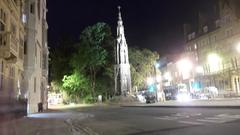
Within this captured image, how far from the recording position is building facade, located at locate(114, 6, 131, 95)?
62094 mm

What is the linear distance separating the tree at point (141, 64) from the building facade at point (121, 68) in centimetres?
368

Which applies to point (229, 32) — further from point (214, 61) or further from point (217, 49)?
point (214, 61)

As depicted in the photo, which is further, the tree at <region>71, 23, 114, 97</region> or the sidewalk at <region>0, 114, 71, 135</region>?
the tree at <region>71, 23, 114, 97</region>

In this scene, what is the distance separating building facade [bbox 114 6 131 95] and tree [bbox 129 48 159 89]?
12.1 ft

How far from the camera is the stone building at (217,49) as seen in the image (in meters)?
56.0

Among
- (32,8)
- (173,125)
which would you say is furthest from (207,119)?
(32,8)

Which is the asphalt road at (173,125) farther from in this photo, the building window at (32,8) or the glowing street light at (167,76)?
the glowing street light at (167,76)

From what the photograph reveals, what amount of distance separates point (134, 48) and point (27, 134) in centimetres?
5846

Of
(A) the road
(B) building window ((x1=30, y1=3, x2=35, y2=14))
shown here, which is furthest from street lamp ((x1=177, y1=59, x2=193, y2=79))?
(A) the road

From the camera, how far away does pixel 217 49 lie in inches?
2463

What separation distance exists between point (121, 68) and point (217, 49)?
20.2 m

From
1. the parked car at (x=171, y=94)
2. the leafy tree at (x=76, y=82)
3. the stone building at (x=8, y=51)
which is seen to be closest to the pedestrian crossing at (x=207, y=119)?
the stone building at (x=8, y=51)

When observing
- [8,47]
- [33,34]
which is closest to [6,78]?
[8,47]

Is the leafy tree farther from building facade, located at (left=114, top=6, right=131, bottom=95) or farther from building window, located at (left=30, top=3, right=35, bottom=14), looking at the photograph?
building window, located at (left=30, top=3, right=35, bottom=14)
